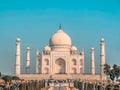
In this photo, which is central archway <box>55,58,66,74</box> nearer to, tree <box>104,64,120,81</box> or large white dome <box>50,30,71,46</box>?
large white dome <box>50,30,71,46</box>

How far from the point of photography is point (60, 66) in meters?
80.9

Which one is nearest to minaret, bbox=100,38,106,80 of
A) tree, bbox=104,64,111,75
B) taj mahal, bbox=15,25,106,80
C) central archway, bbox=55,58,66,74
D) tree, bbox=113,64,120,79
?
taj mahal, bbox=15,25,106,80

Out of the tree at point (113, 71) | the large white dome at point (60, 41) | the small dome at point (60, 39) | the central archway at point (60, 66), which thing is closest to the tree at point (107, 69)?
the tree at point (113, 71)

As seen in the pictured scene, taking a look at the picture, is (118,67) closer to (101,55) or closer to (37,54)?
(101,55)

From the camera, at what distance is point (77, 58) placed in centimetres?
7981

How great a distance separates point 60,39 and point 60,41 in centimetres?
36

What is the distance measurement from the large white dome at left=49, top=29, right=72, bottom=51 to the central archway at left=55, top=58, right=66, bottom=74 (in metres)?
2.21

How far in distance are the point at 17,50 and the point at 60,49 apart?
825 centimetres

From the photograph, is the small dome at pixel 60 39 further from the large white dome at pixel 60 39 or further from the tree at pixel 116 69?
the tree at pixel 116 69

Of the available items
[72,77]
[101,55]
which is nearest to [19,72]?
[72,77]

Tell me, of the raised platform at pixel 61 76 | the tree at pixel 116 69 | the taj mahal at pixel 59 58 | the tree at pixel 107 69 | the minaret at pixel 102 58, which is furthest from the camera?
the taj mahal at pixel 59 58

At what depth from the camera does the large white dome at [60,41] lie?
80.9m

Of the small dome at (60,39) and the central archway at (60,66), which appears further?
the small dome at (60,39)

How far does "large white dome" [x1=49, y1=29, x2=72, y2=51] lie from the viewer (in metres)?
80.9
